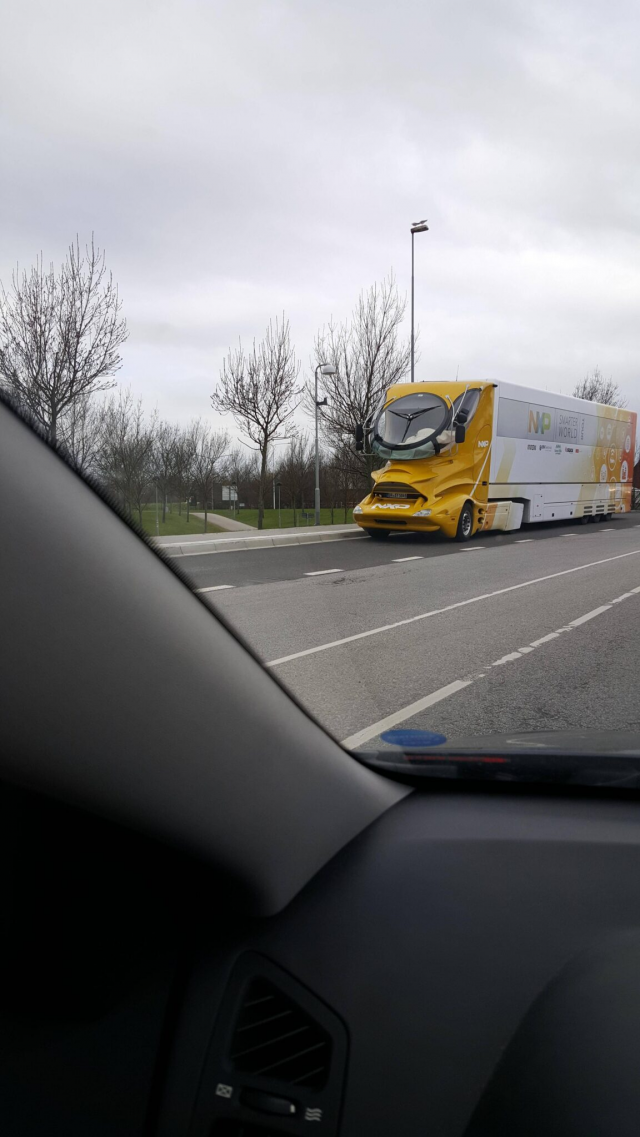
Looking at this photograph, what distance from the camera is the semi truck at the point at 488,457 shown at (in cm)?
942

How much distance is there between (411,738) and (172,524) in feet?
3.12

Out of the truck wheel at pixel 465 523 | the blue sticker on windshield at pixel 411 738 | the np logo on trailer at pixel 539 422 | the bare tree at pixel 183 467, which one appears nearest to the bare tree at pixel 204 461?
the bare tree at pixel 183 467

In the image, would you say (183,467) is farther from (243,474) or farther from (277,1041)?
(277,1041)

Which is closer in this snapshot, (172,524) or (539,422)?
(172,524)

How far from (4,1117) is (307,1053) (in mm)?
528

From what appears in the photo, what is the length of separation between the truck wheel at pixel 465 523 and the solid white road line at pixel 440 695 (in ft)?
11.8

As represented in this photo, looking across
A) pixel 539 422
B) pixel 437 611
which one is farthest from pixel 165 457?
pixel 539 422

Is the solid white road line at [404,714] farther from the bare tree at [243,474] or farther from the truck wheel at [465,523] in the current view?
the truck wheel at [465,523]

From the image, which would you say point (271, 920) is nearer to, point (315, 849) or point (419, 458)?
point (315, 849)

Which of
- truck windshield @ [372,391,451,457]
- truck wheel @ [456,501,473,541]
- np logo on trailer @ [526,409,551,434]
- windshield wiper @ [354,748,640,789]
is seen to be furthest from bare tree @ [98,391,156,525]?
np logo on trailer @ [526,409,551,434]

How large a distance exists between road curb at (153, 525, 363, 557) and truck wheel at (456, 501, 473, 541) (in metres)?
3.72

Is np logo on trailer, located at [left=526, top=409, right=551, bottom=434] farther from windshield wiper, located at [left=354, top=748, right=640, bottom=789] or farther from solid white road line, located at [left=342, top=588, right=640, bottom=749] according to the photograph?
windshield wiper, located at [left=354, top=748, right=640, bottom=789]

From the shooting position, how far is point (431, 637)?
4203 millimetres

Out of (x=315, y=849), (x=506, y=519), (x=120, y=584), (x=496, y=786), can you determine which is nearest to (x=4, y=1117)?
(x=315, y=849)
